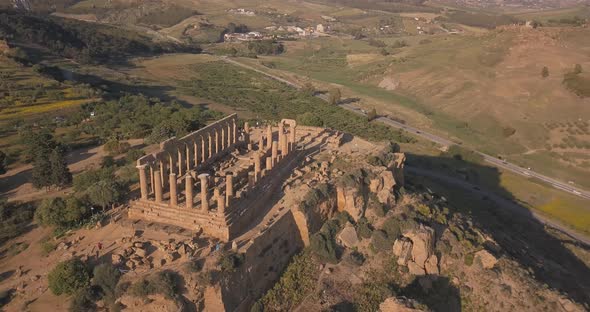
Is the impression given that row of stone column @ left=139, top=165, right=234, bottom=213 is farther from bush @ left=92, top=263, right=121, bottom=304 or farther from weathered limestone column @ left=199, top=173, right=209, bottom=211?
bush @ left=92, top=263, right=121, bottom=304

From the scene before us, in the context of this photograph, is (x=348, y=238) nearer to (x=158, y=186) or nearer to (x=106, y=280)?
(x=158, y=186)

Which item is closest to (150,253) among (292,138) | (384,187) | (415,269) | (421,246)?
(415,269)

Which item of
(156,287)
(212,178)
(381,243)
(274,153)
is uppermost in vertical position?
(274,153)

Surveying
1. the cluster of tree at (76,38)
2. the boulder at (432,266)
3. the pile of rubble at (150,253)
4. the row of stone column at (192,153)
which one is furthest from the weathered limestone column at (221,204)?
the cluster of tree at (76,38)

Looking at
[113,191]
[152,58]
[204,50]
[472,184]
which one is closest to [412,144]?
[472,184]

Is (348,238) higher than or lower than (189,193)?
lower

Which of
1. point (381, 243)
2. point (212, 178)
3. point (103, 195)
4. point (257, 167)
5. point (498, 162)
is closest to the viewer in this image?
point (103, 195)

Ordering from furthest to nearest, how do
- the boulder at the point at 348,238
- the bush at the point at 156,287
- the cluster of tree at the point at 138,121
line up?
the cluster of tree at the point at 138,121
the boulder at the point at 348,238
the bush at the point at 156,287

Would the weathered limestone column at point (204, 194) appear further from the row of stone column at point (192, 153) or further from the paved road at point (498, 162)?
the paved road at point (498, 162)
